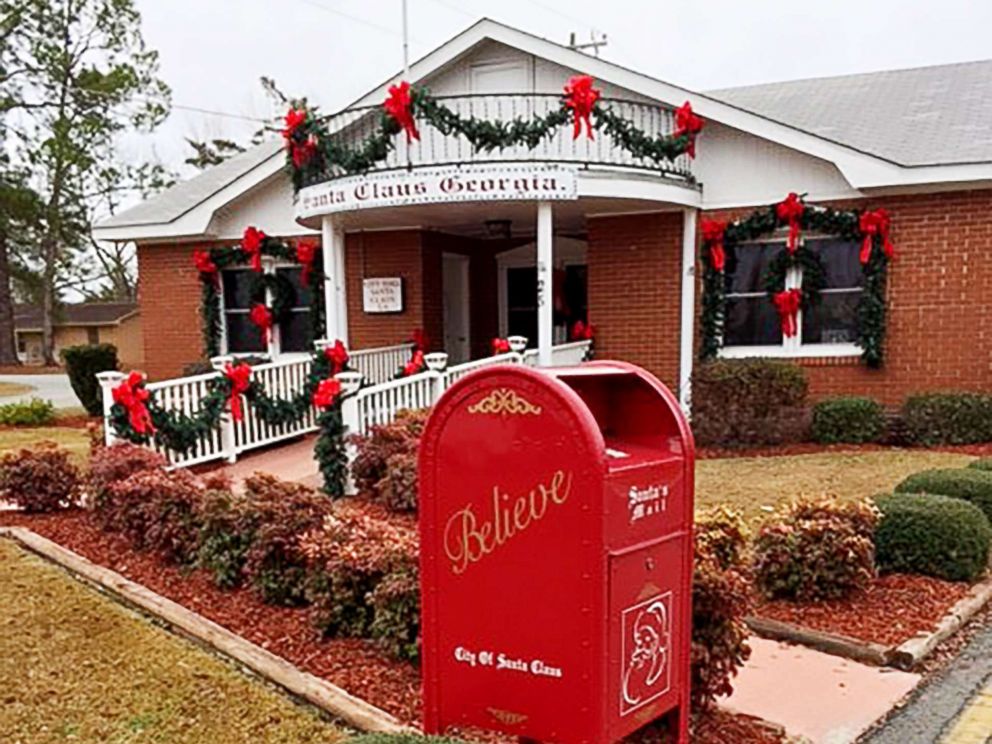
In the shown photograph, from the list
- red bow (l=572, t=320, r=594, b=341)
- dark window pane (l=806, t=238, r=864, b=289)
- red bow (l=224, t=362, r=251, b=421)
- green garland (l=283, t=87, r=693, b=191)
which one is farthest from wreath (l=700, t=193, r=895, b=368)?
red bow (l=224, t=362, r=251, b=421)

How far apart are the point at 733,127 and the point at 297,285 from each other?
7450mm

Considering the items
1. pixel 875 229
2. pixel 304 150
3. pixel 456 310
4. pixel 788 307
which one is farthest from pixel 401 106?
pixel 875 229

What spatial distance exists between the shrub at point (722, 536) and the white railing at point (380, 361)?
7941 millimetres

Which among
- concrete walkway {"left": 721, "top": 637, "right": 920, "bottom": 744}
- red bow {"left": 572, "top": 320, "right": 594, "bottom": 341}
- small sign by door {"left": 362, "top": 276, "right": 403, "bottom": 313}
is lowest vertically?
concrete walkway {"left": 721, "top": 637, "right": 920, "bottom": 744}

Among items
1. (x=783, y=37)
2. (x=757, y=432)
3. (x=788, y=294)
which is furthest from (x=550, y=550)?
(x=783, y=37)

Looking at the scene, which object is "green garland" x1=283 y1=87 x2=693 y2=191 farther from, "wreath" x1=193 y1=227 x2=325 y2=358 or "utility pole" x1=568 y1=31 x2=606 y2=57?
"utility pole" x1=568 y1=31 x2=606 y2=57

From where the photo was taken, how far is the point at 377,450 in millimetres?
7469

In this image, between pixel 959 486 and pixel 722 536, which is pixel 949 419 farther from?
pixel 722 536

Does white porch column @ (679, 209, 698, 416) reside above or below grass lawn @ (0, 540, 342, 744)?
above

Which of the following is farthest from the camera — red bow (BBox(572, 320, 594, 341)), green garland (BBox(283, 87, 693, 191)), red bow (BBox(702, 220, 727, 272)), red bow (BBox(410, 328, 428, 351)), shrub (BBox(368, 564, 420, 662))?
red bow (BBox(410, 328, 428, 351))

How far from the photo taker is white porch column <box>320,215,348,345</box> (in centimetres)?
1130

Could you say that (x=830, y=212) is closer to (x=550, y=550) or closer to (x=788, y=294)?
(x=788, y=294)

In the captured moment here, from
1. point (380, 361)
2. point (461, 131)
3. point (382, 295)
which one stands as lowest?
point (380, 361)

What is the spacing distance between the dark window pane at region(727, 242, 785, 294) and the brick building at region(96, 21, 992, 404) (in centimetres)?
2
